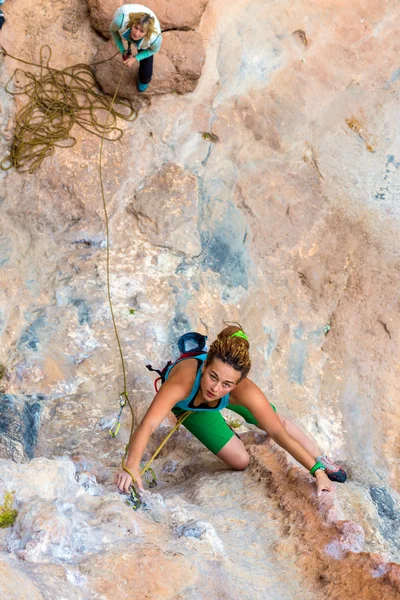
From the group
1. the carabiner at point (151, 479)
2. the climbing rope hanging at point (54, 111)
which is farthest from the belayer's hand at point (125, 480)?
the climbing rope hanging at point (54, 111)

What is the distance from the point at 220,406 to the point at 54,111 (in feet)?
9.51

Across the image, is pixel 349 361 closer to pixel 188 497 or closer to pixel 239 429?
pixel 239 429

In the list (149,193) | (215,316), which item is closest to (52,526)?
(215,316)

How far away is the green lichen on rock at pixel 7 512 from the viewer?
2.54 meters

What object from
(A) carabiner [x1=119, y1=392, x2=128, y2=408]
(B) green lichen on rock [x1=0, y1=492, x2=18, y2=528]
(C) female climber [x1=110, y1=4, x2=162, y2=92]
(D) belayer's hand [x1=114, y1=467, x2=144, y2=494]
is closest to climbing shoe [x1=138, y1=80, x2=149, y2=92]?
(C) female climber [x1=110, y1=4, x2=162, y2=92]

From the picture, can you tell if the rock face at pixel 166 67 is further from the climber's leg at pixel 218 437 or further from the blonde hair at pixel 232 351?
the blonde hair at pixel 232 351

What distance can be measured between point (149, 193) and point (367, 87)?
90.0 inches

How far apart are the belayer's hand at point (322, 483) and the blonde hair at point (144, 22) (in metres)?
3.19

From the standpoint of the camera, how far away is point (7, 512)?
2.57m

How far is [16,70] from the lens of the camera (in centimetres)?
541

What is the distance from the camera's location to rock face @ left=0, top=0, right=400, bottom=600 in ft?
12.3

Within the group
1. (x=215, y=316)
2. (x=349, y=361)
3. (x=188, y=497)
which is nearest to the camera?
(x=188, y=497)

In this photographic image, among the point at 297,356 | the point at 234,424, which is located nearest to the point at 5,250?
the point at 234,424

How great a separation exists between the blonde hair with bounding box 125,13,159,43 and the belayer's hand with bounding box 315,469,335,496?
3.19m
